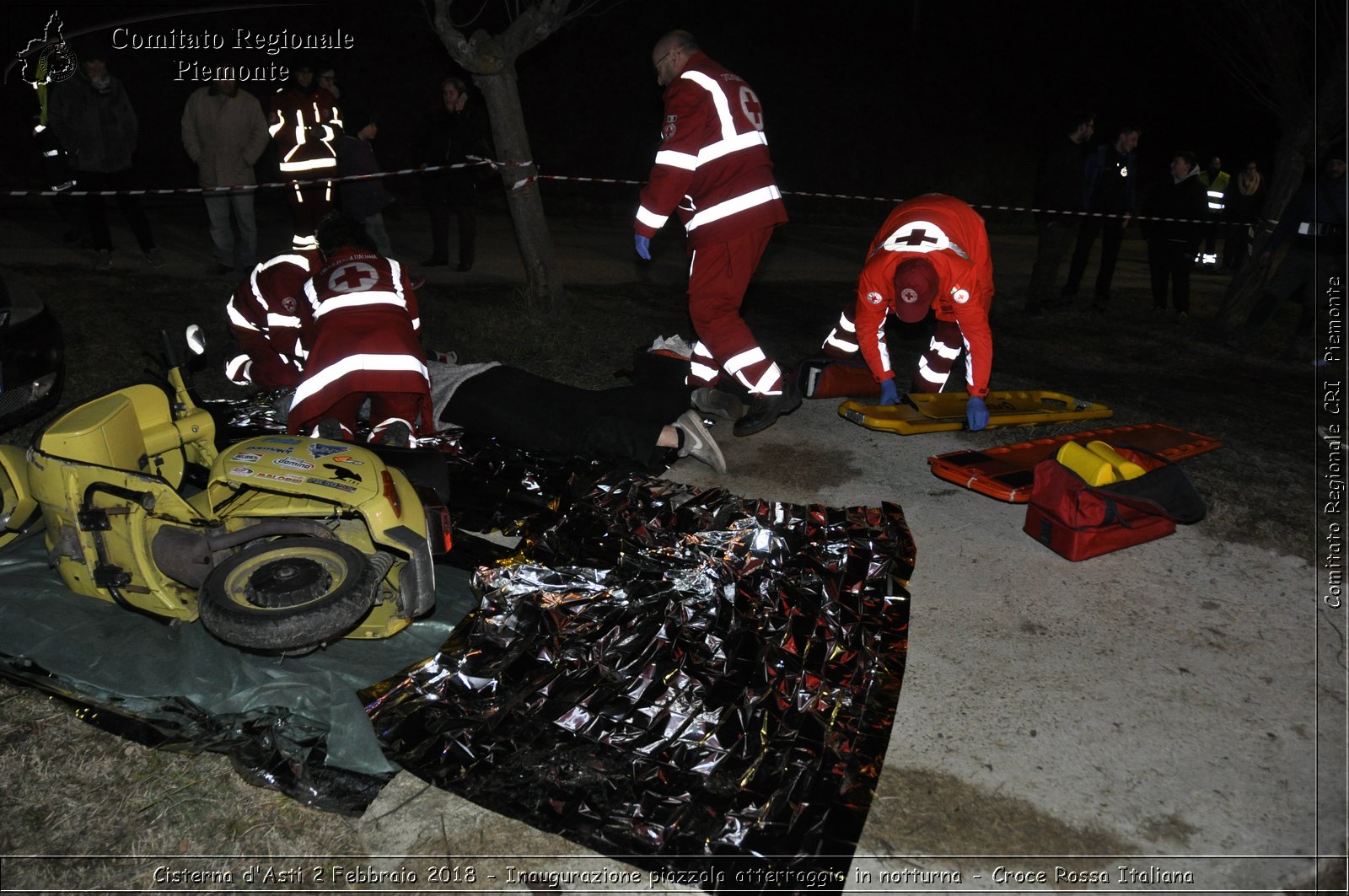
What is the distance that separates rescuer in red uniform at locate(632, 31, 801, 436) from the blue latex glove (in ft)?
3.60

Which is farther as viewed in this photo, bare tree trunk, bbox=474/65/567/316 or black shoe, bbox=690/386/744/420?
bare tree trunk, bbox=474/65/567/316

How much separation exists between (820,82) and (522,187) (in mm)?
→ 15010

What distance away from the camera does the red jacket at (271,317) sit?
4570 millimetres

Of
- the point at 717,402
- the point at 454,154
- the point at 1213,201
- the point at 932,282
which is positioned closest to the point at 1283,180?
the point at 1213,201

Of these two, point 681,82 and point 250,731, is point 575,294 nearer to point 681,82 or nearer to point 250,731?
point 681,82

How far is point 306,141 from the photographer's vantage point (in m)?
7.82

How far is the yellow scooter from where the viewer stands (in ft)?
9.18

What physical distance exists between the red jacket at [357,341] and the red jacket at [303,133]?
13.7 ft

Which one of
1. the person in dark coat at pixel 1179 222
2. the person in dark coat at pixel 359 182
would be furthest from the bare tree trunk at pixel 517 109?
the person in dark coat at pixel 1179 222

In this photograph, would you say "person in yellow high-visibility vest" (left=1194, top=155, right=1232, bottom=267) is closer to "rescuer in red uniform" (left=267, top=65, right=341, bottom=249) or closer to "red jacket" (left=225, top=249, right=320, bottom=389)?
"rescuer in red uniform" (left=267, top=65, right=341, bottom=249)

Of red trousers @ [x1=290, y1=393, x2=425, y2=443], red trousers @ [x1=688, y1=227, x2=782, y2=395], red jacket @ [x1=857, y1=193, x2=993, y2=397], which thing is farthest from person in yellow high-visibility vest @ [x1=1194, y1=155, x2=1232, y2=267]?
red trousers @ [x1=290, y1=393, x2=425, y2=443]

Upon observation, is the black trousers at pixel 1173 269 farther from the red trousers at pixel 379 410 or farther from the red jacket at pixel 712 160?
the red trousers at pixel 379 410

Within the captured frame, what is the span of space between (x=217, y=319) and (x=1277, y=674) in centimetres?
699

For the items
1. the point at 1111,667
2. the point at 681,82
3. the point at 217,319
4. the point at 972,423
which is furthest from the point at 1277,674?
the point at 217,319
